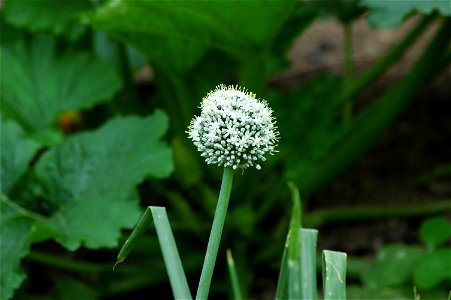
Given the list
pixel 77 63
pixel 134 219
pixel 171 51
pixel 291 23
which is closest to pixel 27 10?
pixel 77 63

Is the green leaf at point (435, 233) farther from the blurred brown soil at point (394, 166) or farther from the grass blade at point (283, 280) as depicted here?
the grass blade at point (283, 280)

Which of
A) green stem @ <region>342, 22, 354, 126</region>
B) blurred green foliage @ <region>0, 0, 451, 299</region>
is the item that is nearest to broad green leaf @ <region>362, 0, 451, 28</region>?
blurred green foliage @ <region>0, 0, 451, 299</region>

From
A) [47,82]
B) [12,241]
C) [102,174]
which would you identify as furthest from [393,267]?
[47,82]

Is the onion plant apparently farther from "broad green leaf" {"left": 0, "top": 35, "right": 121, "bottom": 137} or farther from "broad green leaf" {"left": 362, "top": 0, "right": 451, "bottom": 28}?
"broad green leaf" {"left": 0, "top": 35, "right": 121, "bottom": 137}

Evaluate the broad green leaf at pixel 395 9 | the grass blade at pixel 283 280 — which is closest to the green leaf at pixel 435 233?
the broad green leaf at pixel 395 9

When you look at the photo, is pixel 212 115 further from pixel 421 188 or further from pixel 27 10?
pixel 421 188
